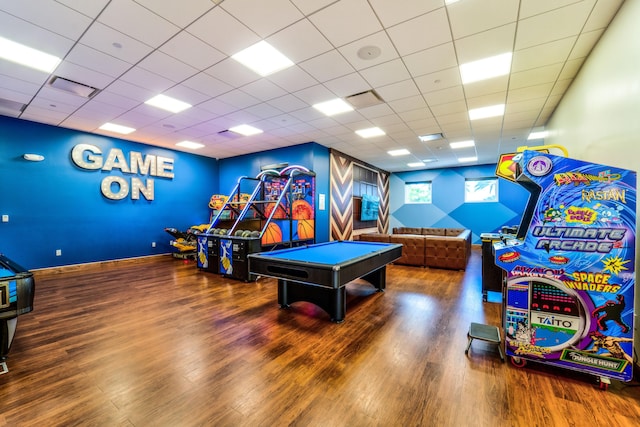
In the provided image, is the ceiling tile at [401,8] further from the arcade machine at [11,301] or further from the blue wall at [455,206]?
the blue wall at [455,206]

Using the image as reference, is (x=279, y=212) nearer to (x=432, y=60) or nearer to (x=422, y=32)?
(x=432, y=60)

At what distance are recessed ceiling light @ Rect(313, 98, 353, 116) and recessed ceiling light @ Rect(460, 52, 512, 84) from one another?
196 cm

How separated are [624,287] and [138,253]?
30.3 feet

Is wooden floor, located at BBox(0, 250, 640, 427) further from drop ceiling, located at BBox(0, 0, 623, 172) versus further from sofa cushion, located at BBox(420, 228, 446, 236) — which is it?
sofa cushion, located at BBox(420, 228, 446, 236)

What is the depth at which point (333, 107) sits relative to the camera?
197 inches

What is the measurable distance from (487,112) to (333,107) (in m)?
3.12

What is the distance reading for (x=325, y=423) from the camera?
1.63 meters

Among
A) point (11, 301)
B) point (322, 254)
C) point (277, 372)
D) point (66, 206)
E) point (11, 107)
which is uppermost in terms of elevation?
point (11, 107)

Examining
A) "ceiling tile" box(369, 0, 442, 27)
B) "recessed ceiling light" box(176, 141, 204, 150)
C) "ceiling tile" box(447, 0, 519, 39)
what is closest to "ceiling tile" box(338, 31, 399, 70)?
"ceiling tile" box(369, 0, 442, 27)

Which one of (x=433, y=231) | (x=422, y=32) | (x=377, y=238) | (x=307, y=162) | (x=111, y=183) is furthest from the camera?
(x=433, y=231)

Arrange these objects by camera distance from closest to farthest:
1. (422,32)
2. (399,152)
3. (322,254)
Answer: (422,32) < (322,254) < (399,152)

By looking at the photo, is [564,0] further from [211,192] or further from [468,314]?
[211,192]

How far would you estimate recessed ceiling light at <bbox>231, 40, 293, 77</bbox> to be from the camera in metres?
3.19

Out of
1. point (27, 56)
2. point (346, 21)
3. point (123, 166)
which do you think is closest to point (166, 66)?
point (27, 56)
